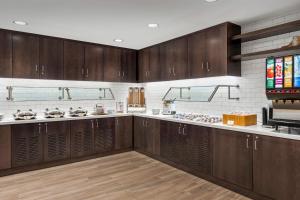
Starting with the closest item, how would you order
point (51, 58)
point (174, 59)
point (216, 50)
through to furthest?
point (216, 50) < point (51, 58) < point (174, 59)

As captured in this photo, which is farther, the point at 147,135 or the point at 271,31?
the point at 147,135

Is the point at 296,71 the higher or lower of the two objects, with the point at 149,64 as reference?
lower

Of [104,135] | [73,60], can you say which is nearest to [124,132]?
[104,135]

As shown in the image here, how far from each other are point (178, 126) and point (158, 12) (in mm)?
1925

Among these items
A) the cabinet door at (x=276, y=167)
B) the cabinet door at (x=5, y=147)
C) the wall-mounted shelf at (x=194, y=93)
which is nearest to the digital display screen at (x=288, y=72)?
the cabinet door at (x=276, y=167)

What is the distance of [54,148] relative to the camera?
3.90m

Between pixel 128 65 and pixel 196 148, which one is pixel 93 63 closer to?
pixel 128 65

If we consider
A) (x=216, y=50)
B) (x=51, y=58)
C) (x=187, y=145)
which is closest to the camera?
Result: (x=216, y=50)

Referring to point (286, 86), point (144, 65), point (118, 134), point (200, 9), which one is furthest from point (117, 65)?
point (286, 86)

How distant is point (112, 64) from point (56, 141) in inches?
82.1

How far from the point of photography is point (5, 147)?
3.44 metres

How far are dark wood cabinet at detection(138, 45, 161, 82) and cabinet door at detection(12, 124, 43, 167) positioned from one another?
98.5 inches

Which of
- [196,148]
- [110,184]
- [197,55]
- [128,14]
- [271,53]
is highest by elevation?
[128,14]

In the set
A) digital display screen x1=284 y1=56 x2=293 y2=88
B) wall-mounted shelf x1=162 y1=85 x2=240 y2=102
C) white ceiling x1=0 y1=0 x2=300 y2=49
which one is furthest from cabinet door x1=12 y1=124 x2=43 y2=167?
digital display screen x1=284 y1=56 x2=293 y2=88
